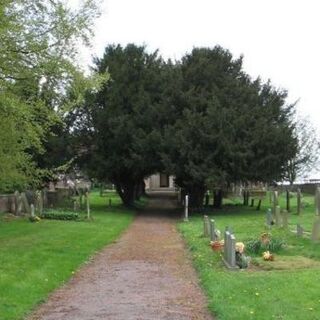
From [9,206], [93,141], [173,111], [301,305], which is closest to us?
[301,305]

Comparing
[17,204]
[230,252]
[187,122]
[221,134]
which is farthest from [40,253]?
[187,122]

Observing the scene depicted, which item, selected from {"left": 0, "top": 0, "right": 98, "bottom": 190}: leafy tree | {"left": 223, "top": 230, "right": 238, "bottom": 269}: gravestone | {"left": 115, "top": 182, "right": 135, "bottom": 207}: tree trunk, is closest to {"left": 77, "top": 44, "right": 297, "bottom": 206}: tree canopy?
{"left": 115, "top": 182, "right": 135, "bottom": 207}: tree trunk

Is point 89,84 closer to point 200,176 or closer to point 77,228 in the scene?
point 77,228

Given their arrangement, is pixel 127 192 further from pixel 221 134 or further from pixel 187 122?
pixel 221 134

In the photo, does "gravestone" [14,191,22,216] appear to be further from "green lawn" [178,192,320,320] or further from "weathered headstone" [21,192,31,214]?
"green lawn" [178,192,320,320]

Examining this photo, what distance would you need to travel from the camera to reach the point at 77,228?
27.0 meters

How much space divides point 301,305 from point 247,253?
684cm

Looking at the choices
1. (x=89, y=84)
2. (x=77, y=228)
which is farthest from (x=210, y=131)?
(x=89, y=84)

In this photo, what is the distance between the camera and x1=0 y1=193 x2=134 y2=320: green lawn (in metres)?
11.5

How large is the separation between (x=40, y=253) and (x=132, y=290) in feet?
19.1

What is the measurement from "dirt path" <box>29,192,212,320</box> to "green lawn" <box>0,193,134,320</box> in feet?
1.14

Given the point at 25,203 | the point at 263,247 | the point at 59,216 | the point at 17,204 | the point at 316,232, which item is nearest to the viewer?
the point at 263,247

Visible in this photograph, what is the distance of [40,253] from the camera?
1764 centimetres

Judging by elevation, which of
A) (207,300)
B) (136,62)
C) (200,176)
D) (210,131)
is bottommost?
(207,300)
